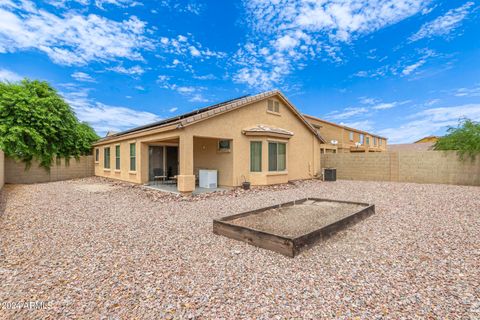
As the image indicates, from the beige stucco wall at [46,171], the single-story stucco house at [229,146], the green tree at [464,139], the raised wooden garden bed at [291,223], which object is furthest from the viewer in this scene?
the beige stucco wall at [46,171]

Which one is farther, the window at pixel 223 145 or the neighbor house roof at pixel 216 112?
the window at pixel 223 145

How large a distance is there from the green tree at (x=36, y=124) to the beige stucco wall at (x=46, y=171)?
426mm

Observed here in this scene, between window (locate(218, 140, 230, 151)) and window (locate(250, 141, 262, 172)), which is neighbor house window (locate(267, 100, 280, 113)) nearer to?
window (locate(250, 141, 262, 172))

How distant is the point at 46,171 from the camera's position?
1742 cm

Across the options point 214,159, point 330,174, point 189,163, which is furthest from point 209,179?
point 330,174

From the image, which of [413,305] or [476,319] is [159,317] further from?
[476,319]

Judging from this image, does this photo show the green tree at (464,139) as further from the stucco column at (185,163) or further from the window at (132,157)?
the window at (132,157)

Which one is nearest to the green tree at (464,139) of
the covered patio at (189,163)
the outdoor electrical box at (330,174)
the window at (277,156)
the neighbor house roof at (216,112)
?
the outdoor electrical box at (330,174)

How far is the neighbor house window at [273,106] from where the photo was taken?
45.1 ft

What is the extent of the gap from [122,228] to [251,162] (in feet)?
25.2

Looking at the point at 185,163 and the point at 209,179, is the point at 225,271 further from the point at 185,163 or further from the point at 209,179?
the point at 209,179

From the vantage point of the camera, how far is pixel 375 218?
6.47 m

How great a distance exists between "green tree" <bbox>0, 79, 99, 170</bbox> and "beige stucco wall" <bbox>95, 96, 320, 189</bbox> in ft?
21.0

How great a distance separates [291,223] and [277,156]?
7606 millimetres
